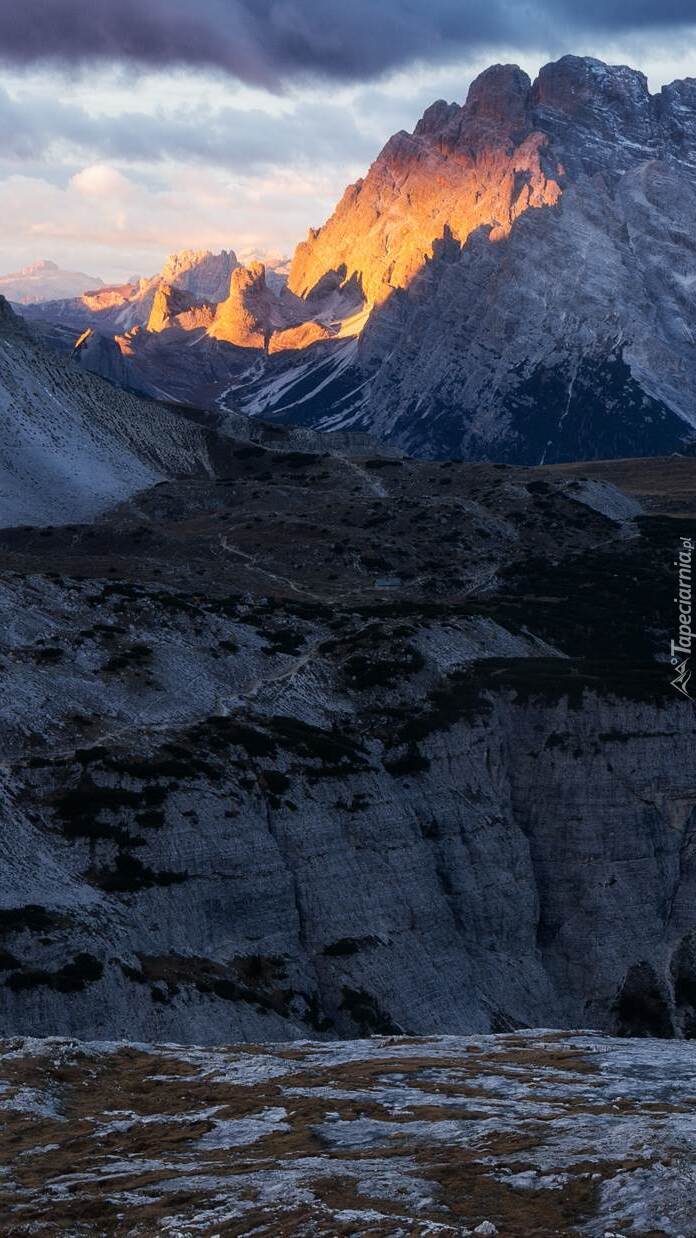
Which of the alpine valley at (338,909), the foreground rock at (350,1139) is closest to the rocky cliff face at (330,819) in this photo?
the alpine valley at (338,909)

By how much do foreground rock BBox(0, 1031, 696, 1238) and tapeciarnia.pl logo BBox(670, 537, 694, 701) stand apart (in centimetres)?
6529

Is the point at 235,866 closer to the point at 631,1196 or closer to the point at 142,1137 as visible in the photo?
the point at 142,1137

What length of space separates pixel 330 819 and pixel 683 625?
6167 centimetres

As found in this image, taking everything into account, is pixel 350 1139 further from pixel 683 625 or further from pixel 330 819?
pixel 683 625

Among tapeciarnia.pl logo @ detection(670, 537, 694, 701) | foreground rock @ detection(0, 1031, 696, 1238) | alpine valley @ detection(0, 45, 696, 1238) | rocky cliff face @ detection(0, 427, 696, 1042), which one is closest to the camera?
foreground rock @ detection(0, 1031, 696, 1238)

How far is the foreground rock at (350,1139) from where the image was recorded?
30672mm

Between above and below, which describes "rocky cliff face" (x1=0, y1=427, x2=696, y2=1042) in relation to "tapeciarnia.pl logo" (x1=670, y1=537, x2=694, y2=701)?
below

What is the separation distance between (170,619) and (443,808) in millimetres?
23856

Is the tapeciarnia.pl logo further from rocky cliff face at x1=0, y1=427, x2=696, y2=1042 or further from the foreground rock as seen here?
the foreground rock

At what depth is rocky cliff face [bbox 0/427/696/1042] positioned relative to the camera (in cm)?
7244

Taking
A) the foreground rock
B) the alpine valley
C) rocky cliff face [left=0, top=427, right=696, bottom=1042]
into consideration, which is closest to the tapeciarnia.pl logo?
the alpine valley

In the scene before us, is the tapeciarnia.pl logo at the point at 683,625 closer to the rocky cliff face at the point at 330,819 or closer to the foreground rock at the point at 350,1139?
the rocky cliff face at the point at 330,819

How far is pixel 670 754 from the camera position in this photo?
107438 millimetres

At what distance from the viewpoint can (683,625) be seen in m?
141
